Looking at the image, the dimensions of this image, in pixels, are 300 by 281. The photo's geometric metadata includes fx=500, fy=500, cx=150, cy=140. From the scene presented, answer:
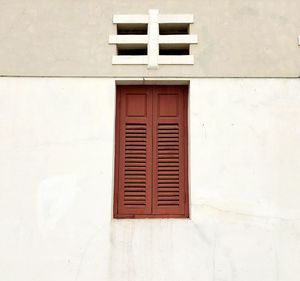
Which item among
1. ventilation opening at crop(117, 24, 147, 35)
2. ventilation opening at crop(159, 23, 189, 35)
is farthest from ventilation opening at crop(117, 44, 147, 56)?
ventilation opening at crop(159, 23, 189, 35)

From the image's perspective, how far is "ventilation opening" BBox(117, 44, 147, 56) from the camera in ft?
19.3

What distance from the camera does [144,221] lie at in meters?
5.43

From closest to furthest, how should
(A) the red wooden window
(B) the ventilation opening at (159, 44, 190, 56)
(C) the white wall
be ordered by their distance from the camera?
1. (C) the white wall
2. (A) the red wooden window
3. (B) the ventilation opening at (159, 44, 190, 56)

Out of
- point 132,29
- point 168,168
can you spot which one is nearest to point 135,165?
point 168,168

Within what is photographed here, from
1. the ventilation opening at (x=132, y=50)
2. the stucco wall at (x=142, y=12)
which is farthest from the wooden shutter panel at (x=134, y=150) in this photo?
the ventilation opening at (x=132, y=50)

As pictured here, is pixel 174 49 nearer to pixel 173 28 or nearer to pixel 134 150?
pixel 173 28

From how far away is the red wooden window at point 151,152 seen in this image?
5.65m

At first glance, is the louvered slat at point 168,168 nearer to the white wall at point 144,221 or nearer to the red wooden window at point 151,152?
the red wooden window at point 151,152

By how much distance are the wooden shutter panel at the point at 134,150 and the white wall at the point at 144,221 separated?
0.21m

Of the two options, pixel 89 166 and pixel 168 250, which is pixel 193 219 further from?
pixel 89 166

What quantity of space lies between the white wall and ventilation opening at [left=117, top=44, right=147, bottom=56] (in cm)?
49

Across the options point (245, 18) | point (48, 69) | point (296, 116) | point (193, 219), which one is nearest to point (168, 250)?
point (193, 219)

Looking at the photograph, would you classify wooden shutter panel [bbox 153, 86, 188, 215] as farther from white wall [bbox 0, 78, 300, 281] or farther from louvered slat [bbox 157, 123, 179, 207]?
white wall [bbox 0, 78, 300, 281]

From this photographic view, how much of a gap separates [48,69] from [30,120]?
2.06ft
